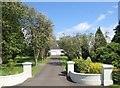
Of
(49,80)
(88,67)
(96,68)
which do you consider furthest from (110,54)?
(49,80)

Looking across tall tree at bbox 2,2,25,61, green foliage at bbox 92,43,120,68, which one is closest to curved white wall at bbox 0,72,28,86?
green foliage at bbox 92,43,120,68

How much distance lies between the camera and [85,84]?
57.8 feet

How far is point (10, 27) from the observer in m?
31.3

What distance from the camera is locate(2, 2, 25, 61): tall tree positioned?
2983 cm

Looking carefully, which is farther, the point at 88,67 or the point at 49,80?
the point at 88,67

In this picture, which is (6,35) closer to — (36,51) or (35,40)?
(35,40)

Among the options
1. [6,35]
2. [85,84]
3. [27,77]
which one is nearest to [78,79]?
[85,84]

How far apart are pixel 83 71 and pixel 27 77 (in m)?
5.34

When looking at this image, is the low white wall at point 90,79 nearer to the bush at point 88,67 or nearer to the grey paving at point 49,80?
the grey paving at point 49,80

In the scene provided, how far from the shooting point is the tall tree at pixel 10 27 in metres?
29.8

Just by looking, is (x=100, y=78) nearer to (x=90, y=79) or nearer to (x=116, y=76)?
(x=90, y=79)

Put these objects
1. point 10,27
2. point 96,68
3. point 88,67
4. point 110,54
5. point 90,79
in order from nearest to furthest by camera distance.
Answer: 1. point 90,79
2. point 96,68
3. point 88,67
4. point 110,54
5. point 10,27

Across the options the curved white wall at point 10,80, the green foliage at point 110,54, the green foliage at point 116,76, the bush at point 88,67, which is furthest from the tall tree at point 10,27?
the green foliage at point 116,76

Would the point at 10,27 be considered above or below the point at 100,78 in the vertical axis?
above
